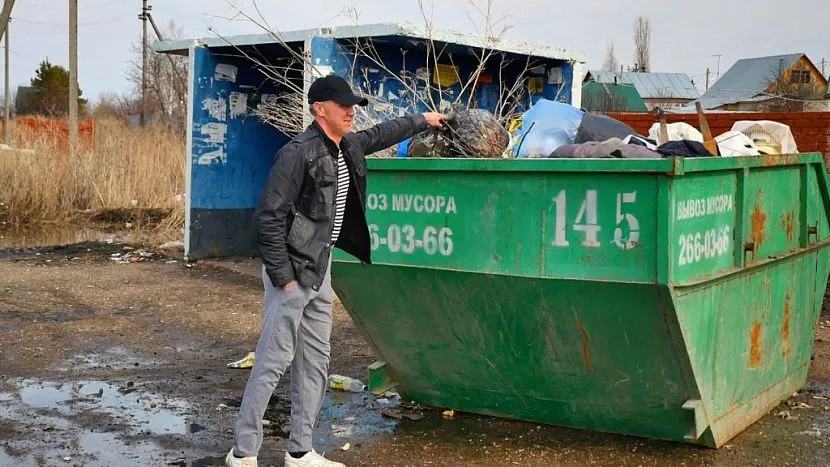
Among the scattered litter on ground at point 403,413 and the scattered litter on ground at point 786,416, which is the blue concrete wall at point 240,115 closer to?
the scattered litter on ground at point 403,413

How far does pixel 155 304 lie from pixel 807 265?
562 cm

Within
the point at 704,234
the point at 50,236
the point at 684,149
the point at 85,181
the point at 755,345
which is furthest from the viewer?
the point at 85,181

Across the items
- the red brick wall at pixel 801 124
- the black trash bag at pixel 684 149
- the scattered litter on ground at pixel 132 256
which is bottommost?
the scattered litter on ground at pixel 132 256

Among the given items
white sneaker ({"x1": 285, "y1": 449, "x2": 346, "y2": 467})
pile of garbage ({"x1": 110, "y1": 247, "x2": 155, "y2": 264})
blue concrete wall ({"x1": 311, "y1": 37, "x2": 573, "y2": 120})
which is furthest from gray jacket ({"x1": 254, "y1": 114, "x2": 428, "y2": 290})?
pile of garbage ({"x1": 110, "y1": 247, "x2": 155, "y2": 264})

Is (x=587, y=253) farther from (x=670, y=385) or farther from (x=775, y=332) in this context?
(x=775, y=332)

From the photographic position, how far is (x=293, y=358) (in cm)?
426

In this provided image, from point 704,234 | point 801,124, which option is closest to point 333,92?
point 704,234

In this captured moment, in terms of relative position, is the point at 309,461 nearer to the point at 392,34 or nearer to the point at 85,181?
the point at 392,34

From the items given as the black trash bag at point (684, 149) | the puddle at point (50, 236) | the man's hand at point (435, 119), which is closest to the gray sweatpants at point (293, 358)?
the man's hand at point (435, 119)

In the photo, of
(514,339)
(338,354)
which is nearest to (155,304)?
(338,354)

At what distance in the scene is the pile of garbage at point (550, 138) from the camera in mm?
4584

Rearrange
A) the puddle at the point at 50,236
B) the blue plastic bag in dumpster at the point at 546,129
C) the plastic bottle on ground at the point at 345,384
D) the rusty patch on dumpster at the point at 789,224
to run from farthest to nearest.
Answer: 1. the puddle at the point at 50,236
2. the plastic bottle on ground at the point at 345,384
3. the rusty patch on dumpster at the point at 789,224
4. the blue plastic bag in dumpster at the point at 546,129

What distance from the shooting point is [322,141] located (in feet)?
13.5

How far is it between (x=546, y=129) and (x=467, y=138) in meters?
0.46
